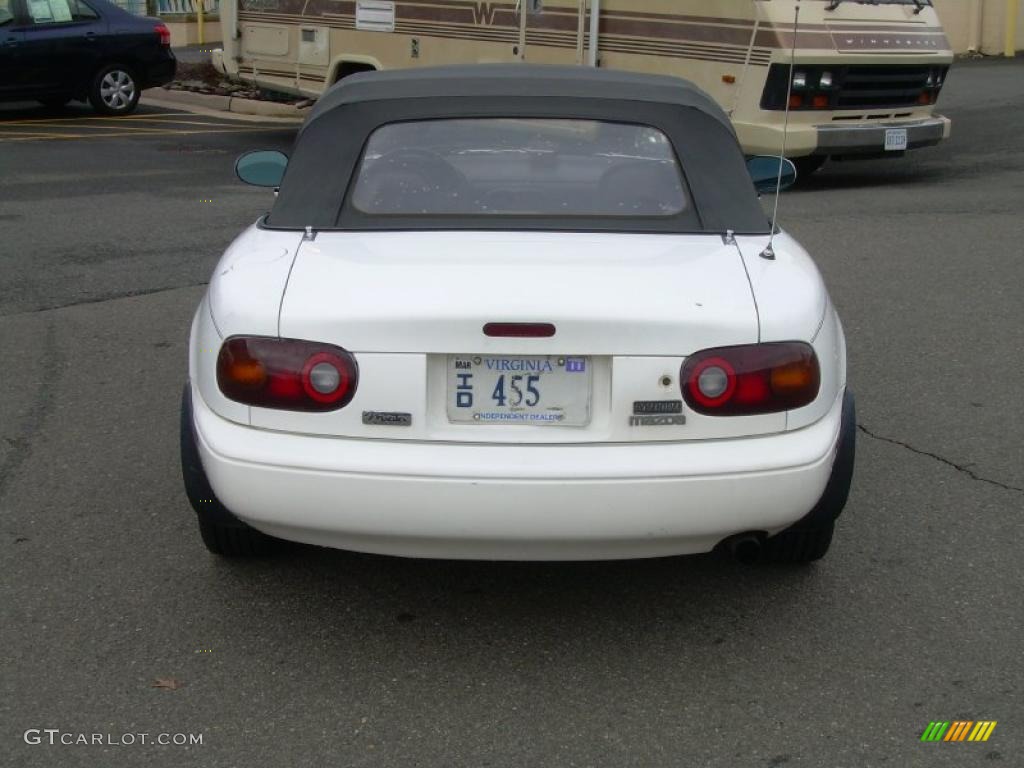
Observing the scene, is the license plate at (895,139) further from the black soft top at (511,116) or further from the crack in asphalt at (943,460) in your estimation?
the black soft top at (511,116)

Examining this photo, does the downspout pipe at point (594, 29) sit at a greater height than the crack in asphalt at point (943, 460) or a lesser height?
greater

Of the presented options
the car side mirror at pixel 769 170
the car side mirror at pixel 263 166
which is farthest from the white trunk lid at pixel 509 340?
the car side mirror at pixel 769 170

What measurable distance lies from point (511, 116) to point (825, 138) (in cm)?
787

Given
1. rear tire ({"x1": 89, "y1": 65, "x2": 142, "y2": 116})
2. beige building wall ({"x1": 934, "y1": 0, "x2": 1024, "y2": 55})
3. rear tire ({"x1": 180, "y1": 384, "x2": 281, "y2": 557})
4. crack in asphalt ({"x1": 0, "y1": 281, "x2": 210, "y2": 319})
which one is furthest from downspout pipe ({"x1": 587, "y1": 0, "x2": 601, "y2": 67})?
beige building wall ({"x1": 934, "y1": 0, "x2": 1024, "y2": 55})

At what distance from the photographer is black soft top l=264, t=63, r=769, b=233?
14.2 feet

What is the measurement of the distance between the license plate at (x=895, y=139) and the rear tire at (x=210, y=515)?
9.10 metres

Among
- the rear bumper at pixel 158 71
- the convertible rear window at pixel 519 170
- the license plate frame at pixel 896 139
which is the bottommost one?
the rear bumper at pixel 158 71

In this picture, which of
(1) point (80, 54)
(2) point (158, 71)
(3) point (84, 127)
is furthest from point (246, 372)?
(2) point (158, 71)

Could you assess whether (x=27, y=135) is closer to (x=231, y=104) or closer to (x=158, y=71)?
(x=158, y=71)

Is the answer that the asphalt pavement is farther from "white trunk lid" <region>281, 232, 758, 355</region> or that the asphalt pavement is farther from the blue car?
the blue car

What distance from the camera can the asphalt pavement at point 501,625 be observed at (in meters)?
3.50

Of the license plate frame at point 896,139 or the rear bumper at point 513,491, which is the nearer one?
the rear bumper at point 513,491

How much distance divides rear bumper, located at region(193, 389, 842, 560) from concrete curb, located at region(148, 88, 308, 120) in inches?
578

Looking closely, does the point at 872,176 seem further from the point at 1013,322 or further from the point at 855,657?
the point at 855,657
